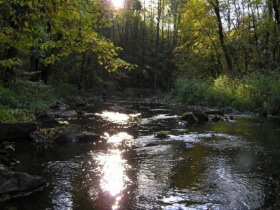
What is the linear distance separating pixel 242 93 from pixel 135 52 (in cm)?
3141

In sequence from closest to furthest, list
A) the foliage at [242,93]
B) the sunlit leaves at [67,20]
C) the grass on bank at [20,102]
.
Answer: the sunlit leaves at [67,20]
the grass on bank at [20,102]
the foliage at [242,93]

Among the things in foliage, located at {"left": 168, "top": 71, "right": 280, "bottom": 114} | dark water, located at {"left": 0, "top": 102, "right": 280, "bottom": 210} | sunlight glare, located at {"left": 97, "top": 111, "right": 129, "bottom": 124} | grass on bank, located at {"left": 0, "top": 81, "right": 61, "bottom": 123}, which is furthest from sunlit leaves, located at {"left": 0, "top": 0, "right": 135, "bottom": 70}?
foliage, located at {"left": 168, "top": 71, "right": 280, "bottom": 114}

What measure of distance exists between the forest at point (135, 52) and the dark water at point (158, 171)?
96.3 inches

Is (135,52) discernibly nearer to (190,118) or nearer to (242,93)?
(242,93)

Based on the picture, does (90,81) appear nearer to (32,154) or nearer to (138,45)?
(138,45)

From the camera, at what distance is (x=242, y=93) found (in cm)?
2202

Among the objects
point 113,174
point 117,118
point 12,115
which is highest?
point 12,115

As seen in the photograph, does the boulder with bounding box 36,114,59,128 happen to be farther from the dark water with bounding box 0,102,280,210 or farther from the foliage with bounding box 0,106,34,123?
the dark water with bounding box 0,102,280,210

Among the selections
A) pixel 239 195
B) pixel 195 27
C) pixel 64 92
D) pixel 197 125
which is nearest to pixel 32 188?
pixel 239 195

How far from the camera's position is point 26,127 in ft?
35.7

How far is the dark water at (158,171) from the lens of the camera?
18.6 ft

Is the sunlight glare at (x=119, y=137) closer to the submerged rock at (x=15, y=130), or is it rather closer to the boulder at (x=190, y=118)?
the submerged rock at (x=15, y=130)

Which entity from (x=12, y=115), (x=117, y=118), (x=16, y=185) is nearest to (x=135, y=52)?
(x=117, y=118)

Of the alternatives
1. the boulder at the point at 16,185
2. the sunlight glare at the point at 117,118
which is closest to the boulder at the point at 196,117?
the sunlight glare at the point at 117,118
